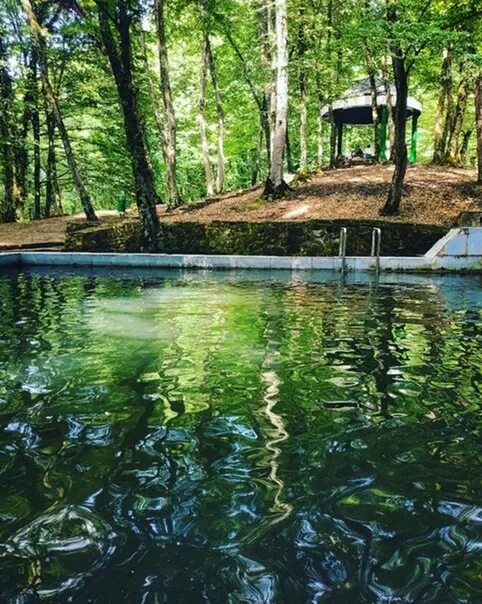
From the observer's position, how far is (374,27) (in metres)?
11.5

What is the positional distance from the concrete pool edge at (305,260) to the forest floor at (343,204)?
1320mm

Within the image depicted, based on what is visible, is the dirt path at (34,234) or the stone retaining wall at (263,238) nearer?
the stone retaining wall at (263,238)

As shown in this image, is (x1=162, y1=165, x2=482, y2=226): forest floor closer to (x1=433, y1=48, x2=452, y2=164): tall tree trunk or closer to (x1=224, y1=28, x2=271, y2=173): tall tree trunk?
(x1=433, y1=48, x2=452, y2=164): tall tree trunk

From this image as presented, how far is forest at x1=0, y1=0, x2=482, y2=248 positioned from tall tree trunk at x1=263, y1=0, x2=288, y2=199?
38 millimetres

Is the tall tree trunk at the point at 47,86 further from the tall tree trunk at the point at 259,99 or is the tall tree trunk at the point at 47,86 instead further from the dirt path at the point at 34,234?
the tall tree trunk at the point at 259,99

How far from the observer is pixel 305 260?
43.5 ft

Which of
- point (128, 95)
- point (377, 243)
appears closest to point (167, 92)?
point (128, 95)

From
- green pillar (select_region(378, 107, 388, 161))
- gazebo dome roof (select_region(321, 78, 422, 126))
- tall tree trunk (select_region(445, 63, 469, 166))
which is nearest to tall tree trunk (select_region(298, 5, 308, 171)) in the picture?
gazebo dome roof (select_region(321, 78, 422, 126))

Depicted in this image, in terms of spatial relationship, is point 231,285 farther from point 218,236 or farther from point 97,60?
point 97,60

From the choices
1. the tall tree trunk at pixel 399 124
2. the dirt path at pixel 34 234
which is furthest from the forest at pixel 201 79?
the dirt path at pixel 34 234

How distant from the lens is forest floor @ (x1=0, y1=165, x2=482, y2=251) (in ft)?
49.9

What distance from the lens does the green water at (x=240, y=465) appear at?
1967 millimetres

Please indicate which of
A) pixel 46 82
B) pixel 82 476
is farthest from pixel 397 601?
pixel 46 82

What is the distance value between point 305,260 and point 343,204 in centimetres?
364
